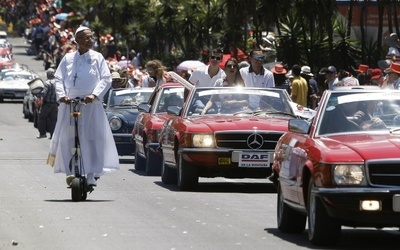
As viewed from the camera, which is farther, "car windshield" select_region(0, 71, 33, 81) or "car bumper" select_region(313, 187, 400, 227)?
"car windshield" select_region(0, 71, 33, 81)

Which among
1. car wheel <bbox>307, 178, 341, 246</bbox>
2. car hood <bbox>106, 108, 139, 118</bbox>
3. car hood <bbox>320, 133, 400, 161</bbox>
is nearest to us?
car hood <bbox>320, 133, 400, 161</bbox>

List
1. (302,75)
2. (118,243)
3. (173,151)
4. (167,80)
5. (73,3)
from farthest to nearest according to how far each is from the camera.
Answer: (73,3) → (302,75) → (167,80) → (173,151) → (118,243)

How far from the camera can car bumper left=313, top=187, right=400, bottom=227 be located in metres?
10.5

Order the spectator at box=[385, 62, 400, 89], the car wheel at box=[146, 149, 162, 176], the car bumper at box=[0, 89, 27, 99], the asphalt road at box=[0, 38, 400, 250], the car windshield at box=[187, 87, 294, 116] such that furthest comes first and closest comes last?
the car bumper at box=[0, 89, 27, 99] < the car wheel at box=[146, 149, 162, 176] < the spectator at box=[385, 62, 400, 89] < the car windshield at box=[187, 87, 294, 116] < the asphalt road at box=[0, 38, 400, 250]

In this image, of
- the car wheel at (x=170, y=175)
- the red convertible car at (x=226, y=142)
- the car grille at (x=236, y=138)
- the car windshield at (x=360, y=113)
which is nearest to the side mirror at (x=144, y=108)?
the car wheel at (x=170, y=175)

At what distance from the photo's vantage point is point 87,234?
12.1 m

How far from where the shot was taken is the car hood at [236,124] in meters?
17.1

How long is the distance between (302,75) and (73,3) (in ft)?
164

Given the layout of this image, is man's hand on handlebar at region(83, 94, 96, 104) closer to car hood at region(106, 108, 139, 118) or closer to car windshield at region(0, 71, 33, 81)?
car hood at region(106, 108, 139, 118)

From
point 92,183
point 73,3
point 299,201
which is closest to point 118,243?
point 299,201

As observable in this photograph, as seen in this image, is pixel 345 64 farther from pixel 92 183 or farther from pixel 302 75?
pixel 92 183

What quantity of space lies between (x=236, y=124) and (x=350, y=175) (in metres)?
6.58

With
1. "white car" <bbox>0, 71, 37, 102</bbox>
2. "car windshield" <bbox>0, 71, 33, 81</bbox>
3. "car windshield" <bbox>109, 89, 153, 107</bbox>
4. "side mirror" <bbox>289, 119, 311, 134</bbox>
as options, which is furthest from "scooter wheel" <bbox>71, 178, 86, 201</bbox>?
"car windshield" <bbox>0, 71, 33, 81</bbox>

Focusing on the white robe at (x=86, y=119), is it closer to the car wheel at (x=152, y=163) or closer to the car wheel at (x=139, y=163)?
the car wheel at (x=152, y=163)
